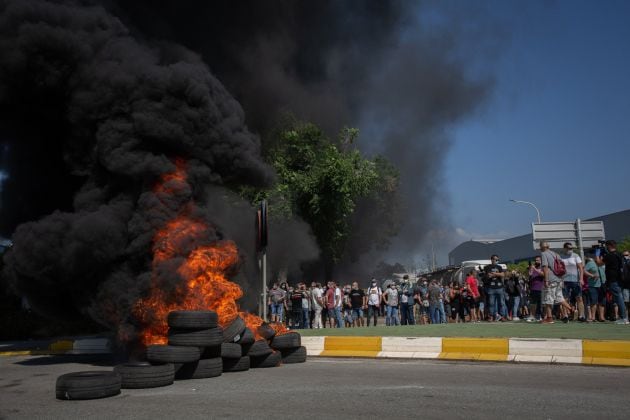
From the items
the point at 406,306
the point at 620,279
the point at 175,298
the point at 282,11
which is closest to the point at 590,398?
the point at 175,298

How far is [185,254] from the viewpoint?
9227 millimetres

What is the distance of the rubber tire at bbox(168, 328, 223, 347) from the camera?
7664mm

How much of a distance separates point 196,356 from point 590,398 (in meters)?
4.95

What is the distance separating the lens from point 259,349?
8742 millimetres

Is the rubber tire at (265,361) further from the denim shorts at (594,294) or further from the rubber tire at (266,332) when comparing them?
the denim shorts at (594,294)

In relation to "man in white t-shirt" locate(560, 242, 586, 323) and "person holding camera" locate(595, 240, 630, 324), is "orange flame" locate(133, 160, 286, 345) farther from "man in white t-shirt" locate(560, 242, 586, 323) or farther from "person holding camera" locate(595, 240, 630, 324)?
"person holding camera" locate(595, 240, 630, 324)

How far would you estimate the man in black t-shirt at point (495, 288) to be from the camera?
1475 centimetres

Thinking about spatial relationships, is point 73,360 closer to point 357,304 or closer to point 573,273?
point 357,304

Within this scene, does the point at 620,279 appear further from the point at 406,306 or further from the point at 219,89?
the point at 219,89

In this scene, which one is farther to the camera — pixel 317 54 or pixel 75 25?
pixel 317 54

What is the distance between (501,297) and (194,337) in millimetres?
10047

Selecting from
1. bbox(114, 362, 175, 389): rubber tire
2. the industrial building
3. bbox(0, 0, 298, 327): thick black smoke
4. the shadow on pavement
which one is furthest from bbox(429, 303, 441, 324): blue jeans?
the industrial building

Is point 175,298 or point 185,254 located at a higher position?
point 185,254

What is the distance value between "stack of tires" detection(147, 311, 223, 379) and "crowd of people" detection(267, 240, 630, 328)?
8149mm
